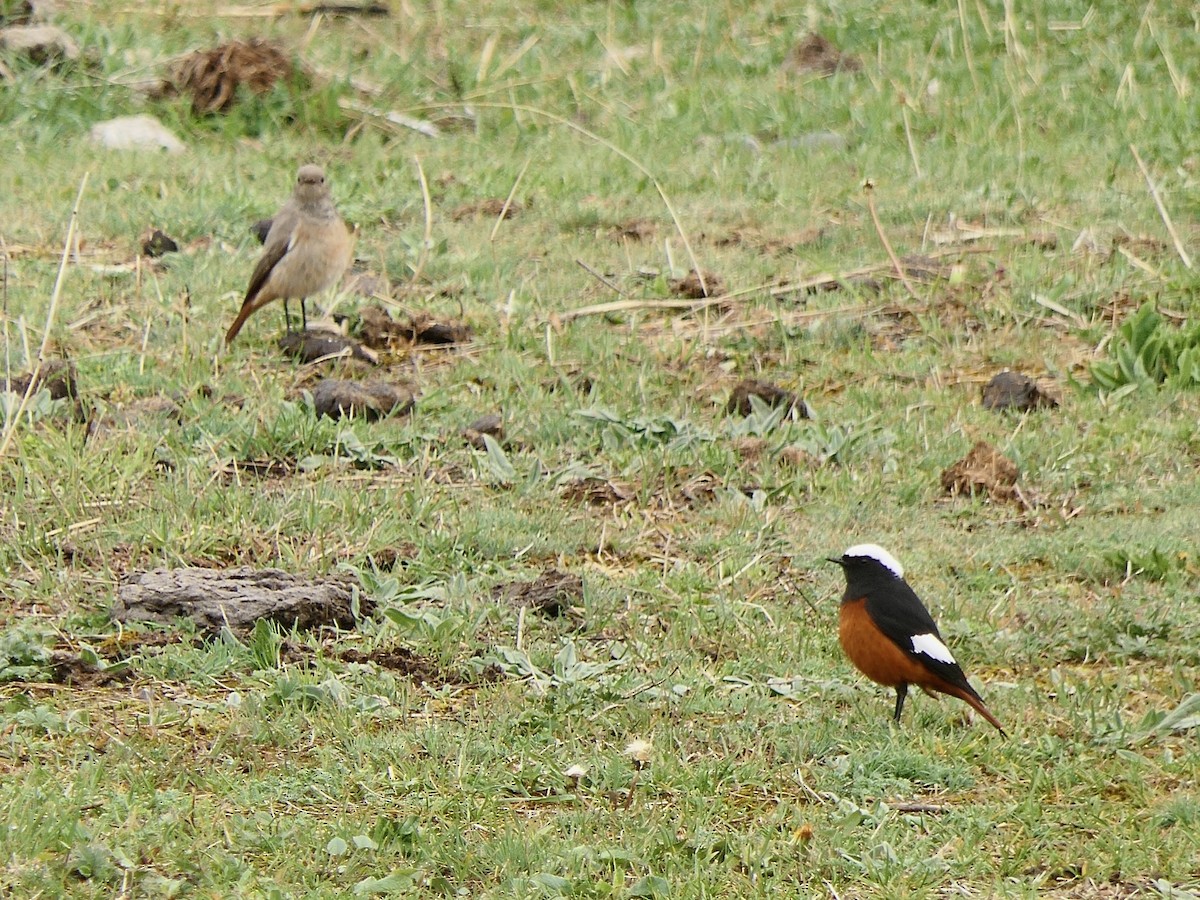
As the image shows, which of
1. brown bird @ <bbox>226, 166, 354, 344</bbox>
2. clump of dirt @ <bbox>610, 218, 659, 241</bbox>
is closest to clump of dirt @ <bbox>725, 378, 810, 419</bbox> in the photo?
brown bird @ <bbox>226, 166, 354, 344</bbox>

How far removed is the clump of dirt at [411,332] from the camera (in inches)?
318

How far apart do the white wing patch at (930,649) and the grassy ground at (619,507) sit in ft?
0.85

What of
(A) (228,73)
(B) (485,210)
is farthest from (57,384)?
(A) (228,73)

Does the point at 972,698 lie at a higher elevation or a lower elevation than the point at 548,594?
higher

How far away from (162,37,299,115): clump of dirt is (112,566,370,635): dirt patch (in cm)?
699

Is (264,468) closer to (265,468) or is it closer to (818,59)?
(265,468)

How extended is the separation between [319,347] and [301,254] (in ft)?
1.53

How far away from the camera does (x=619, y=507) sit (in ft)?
21.0

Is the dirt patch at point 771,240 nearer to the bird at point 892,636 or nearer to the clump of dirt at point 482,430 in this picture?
the clump of dirt at point 482,430

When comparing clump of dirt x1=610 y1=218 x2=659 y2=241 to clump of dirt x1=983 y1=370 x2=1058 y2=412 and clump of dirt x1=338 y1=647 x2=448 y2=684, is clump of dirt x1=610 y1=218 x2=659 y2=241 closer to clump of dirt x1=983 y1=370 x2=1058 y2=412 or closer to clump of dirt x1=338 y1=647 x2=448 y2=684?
clump of dirt x1=983 y1=370 x2=1058 y2=412

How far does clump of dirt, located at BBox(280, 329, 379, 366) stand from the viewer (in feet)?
25.5

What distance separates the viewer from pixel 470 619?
533 centimetres

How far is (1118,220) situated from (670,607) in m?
5.15

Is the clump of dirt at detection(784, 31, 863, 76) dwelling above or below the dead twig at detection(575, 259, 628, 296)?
above
